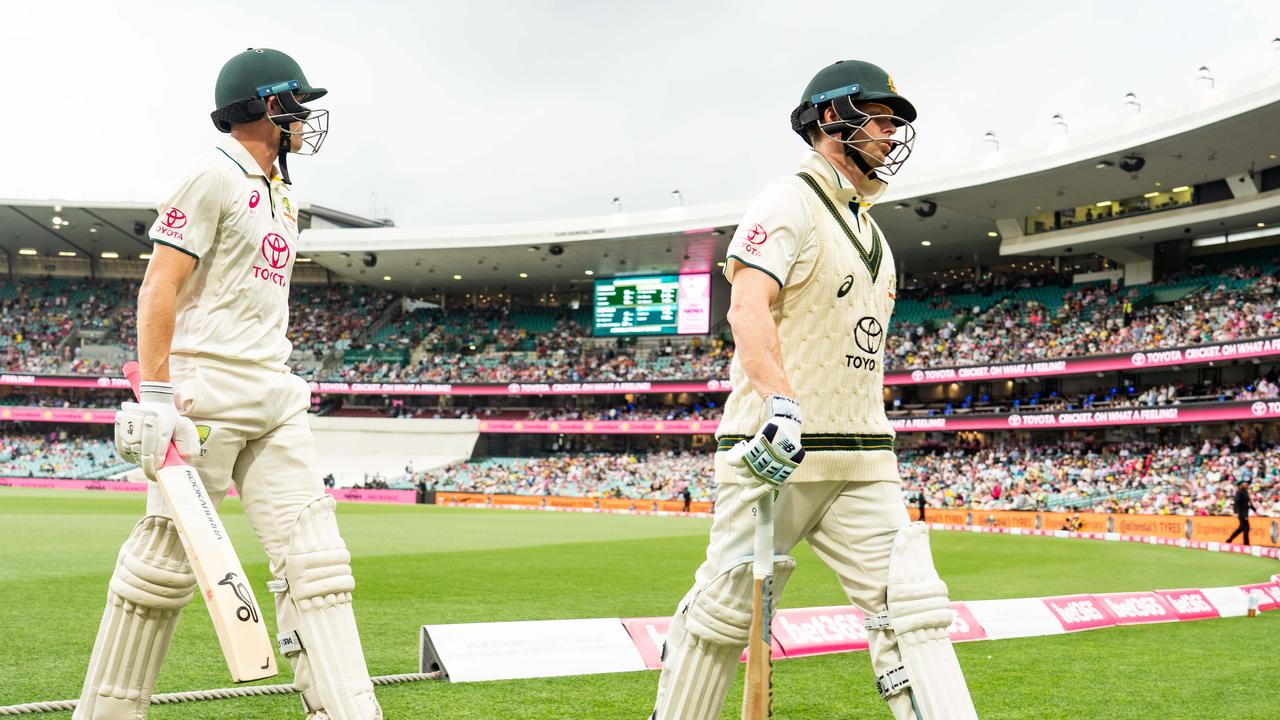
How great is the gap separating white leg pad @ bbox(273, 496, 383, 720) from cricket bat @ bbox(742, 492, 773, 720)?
1282 millimetres

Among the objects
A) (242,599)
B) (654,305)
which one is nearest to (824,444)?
(242,599)

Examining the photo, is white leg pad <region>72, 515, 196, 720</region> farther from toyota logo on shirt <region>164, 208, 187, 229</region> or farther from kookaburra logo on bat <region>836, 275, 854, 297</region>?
kookaburra logo on bat <region>836, 275, 854, 297</region>

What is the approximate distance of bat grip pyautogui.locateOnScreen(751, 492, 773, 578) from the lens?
3361mm

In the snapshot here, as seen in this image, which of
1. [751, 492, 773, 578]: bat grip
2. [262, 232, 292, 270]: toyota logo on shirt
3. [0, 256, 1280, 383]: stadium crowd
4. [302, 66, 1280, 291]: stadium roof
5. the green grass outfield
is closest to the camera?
[751, 492, 773, 578]: bat grip

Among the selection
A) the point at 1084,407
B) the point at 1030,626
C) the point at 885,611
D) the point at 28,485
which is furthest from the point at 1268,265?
the point at 28,485

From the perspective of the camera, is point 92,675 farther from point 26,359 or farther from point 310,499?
point 26,359

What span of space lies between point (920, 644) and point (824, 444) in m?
0.72

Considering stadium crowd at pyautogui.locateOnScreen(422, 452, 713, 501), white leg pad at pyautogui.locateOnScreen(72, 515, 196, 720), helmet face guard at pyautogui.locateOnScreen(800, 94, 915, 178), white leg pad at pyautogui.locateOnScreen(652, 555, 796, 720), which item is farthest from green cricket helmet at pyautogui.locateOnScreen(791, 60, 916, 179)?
stadium crowd at pyautogui.locateOnScreen(422, 452, 713, 501)

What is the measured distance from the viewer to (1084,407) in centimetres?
3812

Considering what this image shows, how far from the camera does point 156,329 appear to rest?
3.49 metres

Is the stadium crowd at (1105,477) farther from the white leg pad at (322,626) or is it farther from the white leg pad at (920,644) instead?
the white leg pad at (322,626)

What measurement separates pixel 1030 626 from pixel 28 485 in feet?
161

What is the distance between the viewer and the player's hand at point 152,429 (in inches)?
133

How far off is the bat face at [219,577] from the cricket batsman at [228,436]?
0.35ft
